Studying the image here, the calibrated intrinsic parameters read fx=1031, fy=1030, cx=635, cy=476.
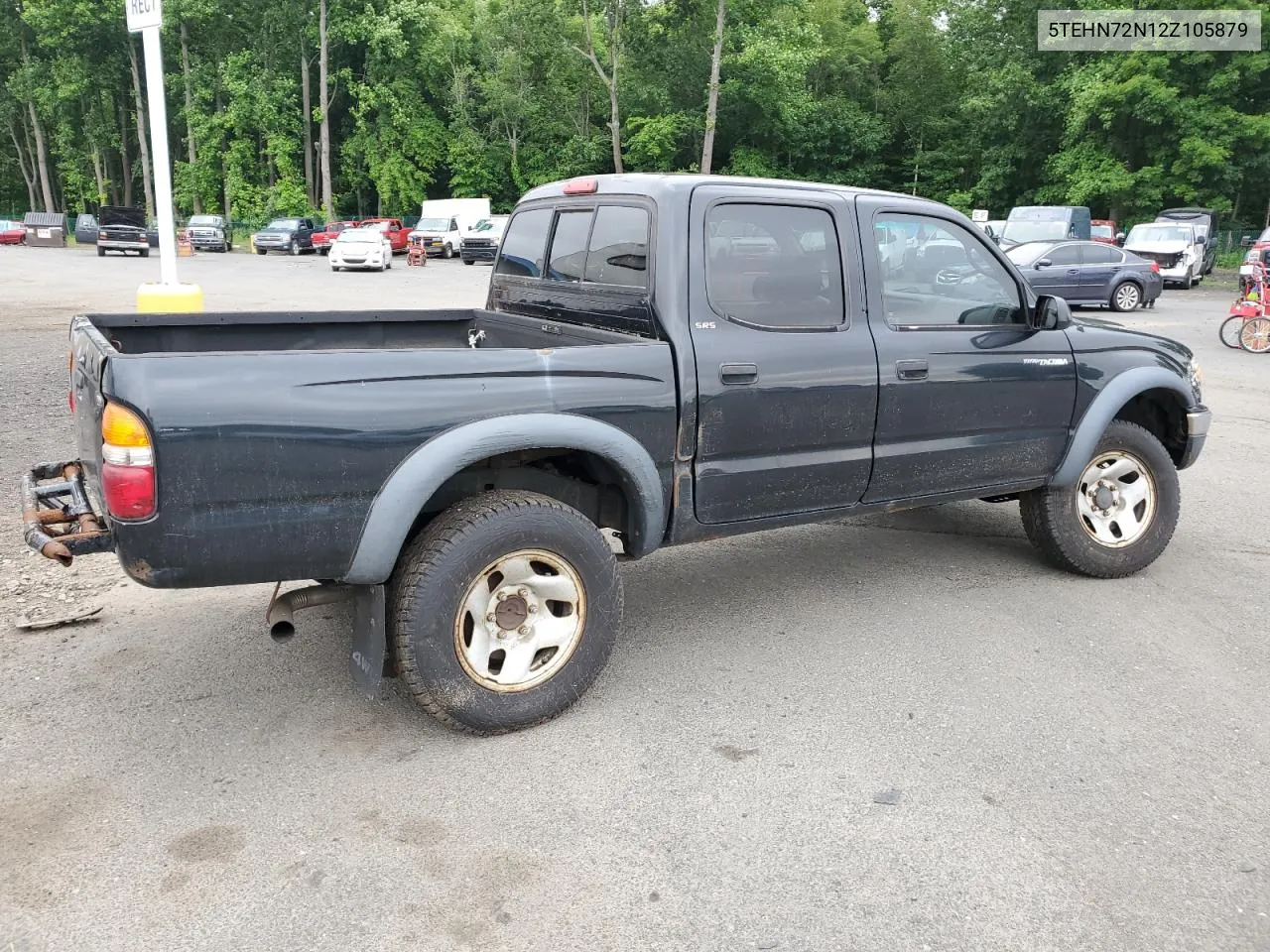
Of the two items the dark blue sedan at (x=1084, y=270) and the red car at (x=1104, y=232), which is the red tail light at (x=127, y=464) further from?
the red car at (x=1104, y=232)

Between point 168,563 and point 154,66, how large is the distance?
26.4 feet

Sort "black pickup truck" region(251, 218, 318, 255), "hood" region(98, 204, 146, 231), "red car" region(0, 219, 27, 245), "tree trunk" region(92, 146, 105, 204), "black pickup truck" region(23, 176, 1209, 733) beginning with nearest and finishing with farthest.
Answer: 1. "black pickup truck" region(23, 176, 1209, 733)
2. "hood" region(98, 204, 146, 231)
3. "black pickup truck" region(251, 218, 318, 255)
4. "red car" region(0, 219, 27, 245)
5. "tree trunk" region(92, 146, 105, 204)

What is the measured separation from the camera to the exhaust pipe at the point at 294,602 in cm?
342

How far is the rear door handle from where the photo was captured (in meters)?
3.90

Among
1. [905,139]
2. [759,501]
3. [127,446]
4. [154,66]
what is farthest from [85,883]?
[905,139]

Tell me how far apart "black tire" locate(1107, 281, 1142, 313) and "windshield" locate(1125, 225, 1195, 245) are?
8.60 metres

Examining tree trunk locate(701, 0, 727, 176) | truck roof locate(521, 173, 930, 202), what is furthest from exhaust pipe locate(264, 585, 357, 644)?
tree trunk locate(701, 0, 727, 176)

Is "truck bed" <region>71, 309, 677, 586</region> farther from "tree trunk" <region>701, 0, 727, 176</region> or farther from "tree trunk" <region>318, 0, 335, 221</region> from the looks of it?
"tree trunk" <region>318, 0, 335, 221</region>

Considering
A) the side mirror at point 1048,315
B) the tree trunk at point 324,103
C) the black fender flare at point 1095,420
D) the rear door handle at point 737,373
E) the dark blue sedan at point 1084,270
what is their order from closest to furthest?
the rear door handle at point 737,373, the side mirror at point 1048,315, the black fender flare at point 1095,420, the dark blue sedan at point 1084,270, the tree trunk at point 324,103

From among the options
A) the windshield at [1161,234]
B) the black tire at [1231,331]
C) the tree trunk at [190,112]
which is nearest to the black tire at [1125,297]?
the black tire at [1231,331]

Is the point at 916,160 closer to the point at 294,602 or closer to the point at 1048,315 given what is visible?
the point at 1048,315

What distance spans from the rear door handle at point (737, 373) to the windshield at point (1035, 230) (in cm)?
2244

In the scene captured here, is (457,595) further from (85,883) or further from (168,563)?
(85,883)

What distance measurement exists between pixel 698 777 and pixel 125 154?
6560 cm
